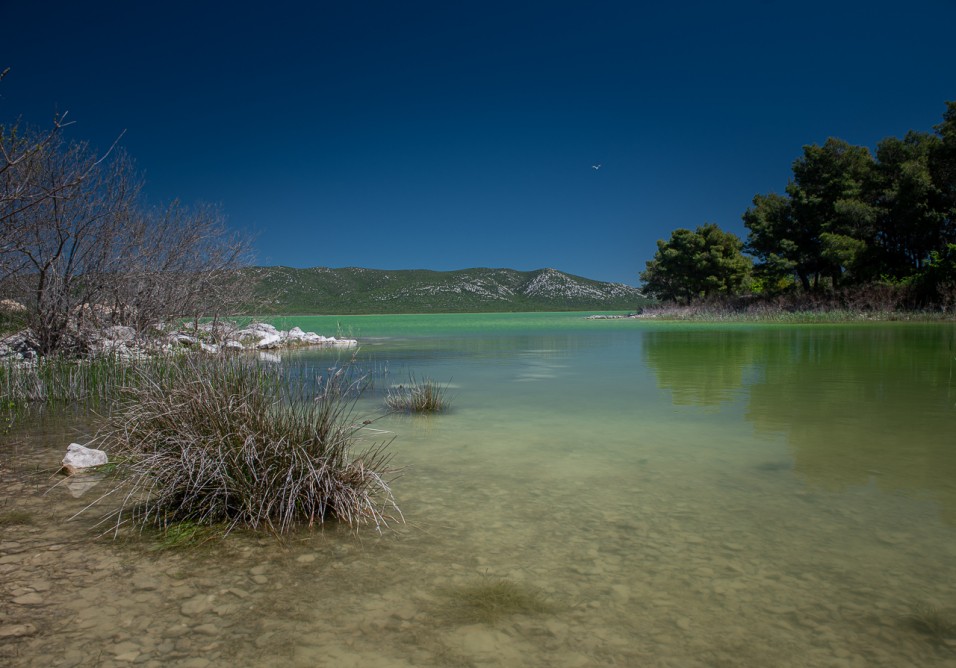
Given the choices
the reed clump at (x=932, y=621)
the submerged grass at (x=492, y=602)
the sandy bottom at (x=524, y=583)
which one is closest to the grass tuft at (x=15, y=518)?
the sandy bottom at (x=524, y=583)

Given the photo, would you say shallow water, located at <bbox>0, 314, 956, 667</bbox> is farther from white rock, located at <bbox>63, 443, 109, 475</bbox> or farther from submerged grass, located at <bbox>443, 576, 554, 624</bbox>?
white rock, located at <bbox>63, 443, 109, 475</bbox>

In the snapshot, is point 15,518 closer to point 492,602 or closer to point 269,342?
point 492,602

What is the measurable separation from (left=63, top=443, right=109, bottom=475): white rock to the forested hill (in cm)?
12185

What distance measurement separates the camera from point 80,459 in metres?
4.51

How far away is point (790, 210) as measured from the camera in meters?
39.7

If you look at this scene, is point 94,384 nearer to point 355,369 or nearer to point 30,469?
point 30,469

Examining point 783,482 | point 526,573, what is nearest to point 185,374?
point 526,573

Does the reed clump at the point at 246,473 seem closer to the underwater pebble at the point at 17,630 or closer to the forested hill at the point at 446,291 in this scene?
the underwater pebble at the point at 17,630

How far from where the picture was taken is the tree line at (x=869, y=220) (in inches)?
1241

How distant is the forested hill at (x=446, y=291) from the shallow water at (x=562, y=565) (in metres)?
123

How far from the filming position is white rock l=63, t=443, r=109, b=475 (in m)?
4.39

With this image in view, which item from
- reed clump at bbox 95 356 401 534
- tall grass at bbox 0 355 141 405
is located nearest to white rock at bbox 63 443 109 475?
reed clump at bbox 95 356 401 534

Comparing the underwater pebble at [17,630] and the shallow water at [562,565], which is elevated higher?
the underwater pebble at [17,630]

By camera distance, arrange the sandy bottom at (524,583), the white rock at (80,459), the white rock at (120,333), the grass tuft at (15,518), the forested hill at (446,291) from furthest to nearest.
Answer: the forested hill at (446,291)
the white rock at (120,333)
the white rock at (80,459)
the grass tuft at (15,518)
the sandy bottom at (524,583)
